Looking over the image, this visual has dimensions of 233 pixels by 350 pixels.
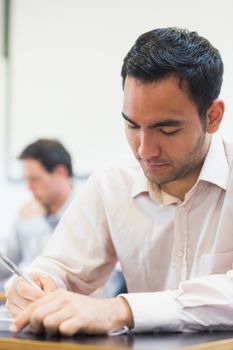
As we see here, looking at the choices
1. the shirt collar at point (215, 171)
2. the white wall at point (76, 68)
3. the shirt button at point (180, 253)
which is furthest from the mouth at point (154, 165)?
the white wall at point (76, 68)

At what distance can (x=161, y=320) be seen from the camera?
1354 mm

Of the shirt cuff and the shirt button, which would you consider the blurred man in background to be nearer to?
the shirt button

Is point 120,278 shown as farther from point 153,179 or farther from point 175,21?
point 175,21

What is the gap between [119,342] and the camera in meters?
1.17

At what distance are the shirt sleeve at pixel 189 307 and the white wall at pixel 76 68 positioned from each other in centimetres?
292

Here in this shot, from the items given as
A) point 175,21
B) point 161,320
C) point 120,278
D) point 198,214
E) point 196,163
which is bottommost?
point 120,278

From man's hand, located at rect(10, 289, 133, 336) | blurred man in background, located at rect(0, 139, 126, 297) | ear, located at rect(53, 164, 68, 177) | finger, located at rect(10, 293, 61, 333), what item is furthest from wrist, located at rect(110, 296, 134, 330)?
ear, located at rect(53, 164, 68, 177)

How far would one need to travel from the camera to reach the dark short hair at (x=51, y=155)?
4.09 metres

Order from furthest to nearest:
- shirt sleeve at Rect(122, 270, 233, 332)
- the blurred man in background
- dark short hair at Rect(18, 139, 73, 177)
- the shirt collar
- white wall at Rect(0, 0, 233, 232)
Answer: white wall at Rect(0, 0, 233, 232)
dark short hair at Rect(18, 139, 73, 177)
the blurred man in background
the shirt collar
shirt sleeve at Rect(122, 270, 233, 332)

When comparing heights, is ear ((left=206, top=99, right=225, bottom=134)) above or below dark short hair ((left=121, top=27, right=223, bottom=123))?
below

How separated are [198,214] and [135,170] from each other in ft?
0.72

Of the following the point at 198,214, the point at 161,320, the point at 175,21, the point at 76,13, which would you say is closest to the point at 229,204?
the point at 198,214

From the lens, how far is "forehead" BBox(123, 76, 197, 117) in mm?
1604

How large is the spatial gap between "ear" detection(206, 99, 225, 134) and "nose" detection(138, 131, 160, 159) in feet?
0.55
